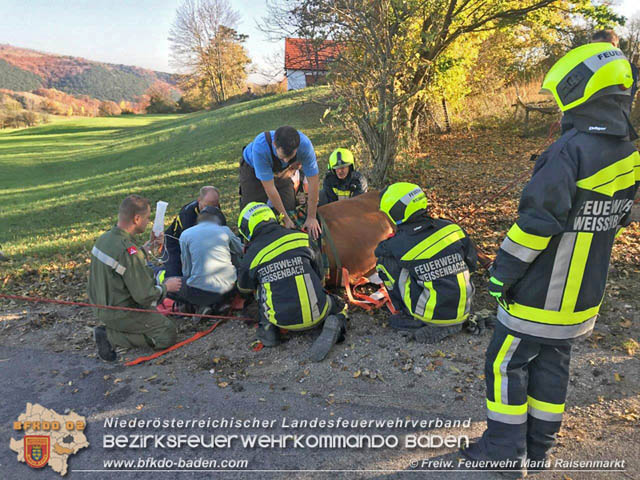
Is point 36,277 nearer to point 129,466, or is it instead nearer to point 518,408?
point 129,466

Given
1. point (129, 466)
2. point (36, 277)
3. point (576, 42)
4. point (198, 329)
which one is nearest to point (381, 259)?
point (198, 329)

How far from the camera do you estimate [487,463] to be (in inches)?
99.2

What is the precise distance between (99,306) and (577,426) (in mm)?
3993

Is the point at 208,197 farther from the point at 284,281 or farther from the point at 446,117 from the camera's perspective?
the point at 446,117

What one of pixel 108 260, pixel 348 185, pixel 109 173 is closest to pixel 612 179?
pixel 108 260

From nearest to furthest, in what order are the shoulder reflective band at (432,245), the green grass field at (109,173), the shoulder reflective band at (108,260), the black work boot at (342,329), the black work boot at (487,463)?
the black work boot at (487,463), the shoulder reflective band at (432,245), the shoulder reflective band at (108,260), the black work boot at (342,329), the green grass field at (109,173)

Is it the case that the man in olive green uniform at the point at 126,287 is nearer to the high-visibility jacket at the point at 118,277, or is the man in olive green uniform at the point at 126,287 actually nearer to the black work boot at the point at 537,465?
the high-visibility jacket at the point at 118,277

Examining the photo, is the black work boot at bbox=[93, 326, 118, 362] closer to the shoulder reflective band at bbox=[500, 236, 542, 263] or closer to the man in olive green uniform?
the man in olive green uniform

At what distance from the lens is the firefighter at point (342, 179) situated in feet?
19.9

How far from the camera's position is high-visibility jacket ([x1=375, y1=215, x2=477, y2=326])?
12.0 ft

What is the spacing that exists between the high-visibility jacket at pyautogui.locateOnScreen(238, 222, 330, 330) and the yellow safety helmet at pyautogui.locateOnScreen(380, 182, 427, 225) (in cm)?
87

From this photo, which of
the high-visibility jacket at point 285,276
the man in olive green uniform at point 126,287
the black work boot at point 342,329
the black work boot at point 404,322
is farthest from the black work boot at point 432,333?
the man in olive green uniform at point 126,287

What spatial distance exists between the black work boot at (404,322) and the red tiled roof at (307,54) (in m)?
6.00

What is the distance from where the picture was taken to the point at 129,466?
272 centimetres
